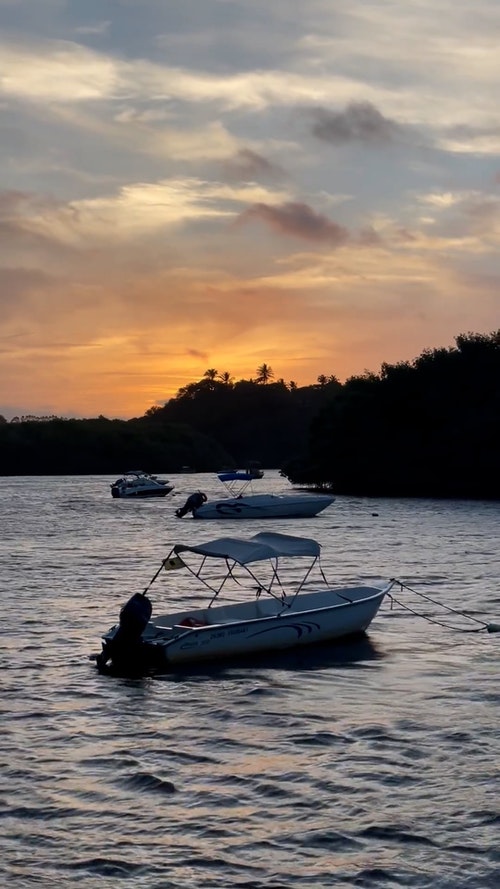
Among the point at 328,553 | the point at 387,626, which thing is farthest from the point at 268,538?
the point at 328,553

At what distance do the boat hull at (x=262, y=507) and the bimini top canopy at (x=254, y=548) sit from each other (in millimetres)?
56693

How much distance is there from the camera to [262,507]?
86.9m

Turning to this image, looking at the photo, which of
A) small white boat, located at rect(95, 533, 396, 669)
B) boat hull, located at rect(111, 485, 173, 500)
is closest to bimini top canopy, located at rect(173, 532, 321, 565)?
small white boat, located at rect(95, 533, 396, 669)

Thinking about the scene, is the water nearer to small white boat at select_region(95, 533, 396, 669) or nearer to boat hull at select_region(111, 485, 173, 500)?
small white boat at select_region(95, 533, 396, 669)

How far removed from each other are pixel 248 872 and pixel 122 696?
976 cm

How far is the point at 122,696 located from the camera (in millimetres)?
22766

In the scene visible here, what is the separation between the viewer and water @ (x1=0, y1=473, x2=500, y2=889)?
1362 centimetres

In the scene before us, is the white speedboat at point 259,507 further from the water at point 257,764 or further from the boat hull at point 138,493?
the water at point 257,764

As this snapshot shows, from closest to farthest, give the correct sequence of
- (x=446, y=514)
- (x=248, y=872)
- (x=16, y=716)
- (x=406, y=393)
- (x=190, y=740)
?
(x=248, y=872) < (x=190, y=740) < (x=16, y=716) < (x=446, y=514) < (x=406, y=393)

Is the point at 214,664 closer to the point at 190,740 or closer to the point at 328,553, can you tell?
the point at 190,740

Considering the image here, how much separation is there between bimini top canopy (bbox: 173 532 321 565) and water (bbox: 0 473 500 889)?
296cm

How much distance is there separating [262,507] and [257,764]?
2725 inches

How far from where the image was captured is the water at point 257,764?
1362cm

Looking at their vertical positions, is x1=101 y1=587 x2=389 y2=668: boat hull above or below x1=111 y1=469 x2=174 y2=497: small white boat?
below
